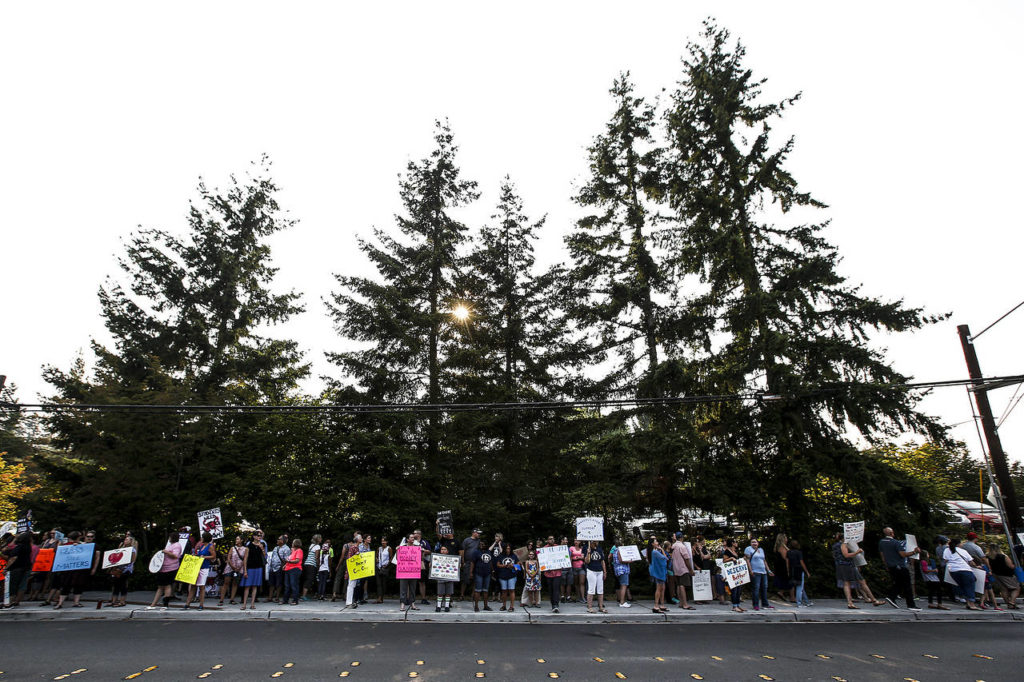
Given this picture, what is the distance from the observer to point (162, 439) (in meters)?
15.7

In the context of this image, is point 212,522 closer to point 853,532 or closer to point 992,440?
point 853,532

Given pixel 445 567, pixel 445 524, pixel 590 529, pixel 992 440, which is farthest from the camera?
pixel 992 440

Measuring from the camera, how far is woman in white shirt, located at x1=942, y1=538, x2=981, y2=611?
12477 mm

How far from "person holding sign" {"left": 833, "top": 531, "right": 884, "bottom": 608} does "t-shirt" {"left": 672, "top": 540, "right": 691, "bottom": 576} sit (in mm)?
4055

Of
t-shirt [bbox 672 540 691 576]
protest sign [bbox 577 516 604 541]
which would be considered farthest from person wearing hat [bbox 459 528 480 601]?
t-shirt [bbox 672 540 691 576]

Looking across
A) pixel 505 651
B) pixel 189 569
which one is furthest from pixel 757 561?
pixel 189 569

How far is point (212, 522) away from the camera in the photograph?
1441cm

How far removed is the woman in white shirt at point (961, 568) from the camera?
12477 millimetres

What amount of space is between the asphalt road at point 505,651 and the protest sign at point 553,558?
2.11 m

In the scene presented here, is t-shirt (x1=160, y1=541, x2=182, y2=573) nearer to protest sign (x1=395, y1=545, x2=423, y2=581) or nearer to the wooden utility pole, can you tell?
protest sign (x1=395, y1=545, x2=423, y2=581)

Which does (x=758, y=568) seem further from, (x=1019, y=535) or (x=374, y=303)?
(x=374, y=303)

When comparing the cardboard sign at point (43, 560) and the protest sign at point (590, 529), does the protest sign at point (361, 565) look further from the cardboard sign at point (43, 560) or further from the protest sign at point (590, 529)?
the cardboard sign at point (43, 560)

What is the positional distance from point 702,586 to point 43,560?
684 inches

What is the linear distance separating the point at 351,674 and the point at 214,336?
20155 mm
